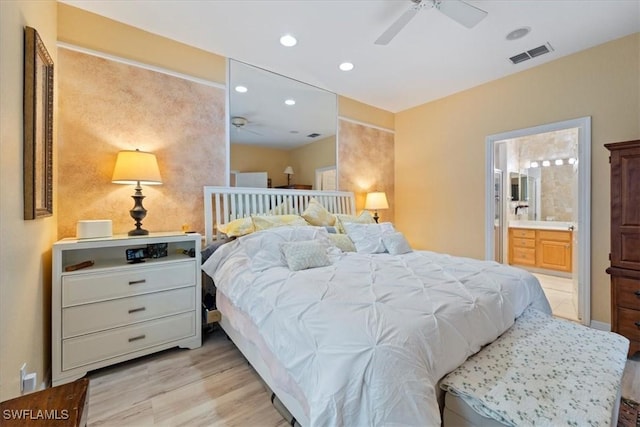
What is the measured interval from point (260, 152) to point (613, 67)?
3.72 m

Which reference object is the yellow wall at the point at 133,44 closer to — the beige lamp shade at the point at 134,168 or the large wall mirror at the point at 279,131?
the large wall mirror at the point at 279,131

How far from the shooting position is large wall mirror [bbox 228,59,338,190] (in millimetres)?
3186

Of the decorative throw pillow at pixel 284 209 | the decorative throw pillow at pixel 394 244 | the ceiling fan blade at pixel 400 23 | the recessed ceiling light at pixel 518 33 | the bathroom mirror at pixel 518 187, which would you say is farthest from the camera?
the bathroom mirror at pixel 518 187

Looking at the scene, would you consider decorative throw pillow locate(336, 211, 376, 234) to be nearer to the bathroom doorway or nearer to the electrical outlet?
the bathroom doorway

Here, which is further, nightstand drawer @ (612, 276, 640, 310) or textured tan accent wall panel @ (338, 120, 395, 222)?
textured tan accent wall panel @ (338, 120, 395, 222)

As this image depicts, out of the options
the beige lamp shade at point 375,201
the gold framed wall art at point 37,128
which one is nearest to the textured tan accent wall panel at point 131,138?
the gold framed wall art at point 37,128

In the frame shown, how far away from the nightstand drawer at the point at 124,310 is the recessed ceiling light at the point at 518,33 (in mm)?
3723

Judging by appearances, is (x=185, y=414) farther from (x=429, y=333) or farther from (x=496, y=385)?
(x=496, y=385)

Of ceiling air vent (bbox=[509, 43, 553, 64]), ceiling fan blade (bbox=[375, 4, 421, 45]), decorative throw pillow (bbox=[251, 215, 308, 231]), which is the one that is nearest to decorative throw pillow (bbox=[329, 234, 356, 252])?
A: decorative throw pillow (bbox=[251, 215, 308, 231])

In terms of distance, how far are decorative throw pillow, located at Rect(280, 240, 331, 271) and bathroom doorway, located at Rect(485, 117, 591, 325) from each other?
2640 mm

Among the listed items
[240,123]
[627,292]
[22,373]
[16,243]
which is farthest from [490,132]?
[22,373]

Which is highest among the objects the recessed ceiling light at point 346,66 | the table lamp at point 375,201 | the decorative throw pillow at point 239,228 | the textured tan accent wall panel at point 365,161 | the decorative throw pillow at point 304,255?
the recessed ceiling light at point 346,66

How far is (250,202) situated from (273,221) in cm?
54

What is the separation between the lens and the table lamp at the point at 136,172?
7.48 ft
